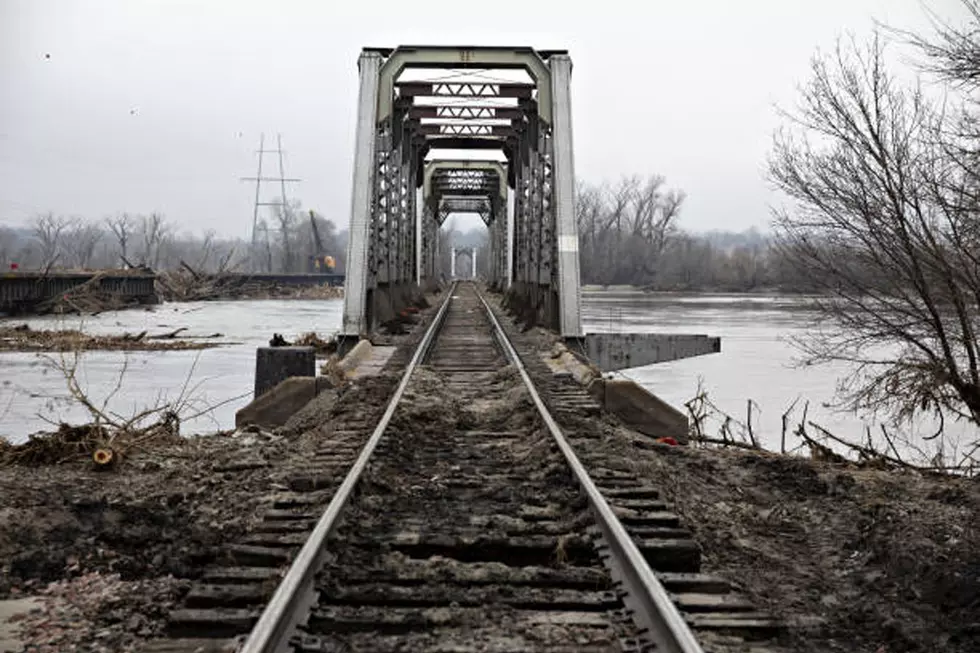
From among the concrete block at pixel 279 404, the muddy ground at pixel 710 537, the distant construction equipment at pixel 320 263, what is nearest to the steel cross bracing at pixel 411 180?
the concrete block at pixel 279 404

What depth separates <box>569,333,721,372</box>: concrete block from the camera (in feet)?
55.2

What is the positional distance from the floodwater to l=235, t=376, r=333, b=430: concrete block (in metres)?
0.40

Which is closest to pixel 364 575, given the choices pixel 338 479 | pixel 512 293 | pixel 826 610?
pixel 338 479

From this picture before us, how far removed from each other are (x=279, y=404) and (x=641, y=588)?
21.3 feet

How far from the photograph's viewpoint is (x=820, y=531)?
5105 mm

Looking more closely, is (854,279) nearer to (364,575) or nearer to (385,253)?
(385,253)

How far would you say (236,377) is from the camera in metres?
16.1

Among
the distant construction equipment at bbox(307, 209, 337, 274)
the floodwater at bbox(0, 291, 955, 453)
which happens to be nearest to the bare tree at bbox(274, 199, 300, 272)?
the distant construction equipment at bbox(307, 209, 337, 274)

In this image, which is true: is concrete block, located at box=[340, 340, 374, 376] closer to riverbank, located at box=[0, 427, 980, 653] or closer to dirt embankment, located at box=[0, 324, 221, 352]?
riverbank, located at box=[0, 427, 980, 653]

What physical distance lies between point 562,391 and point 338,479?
429cm

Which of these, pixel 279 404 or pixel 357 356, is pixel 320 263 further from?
pixel 279 404

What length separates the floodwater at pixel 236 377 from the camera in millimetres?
12195

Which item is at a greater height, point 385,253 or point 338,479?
point 385,253

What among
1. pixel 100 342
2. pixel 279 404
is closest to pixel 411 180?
pixel 100 342
